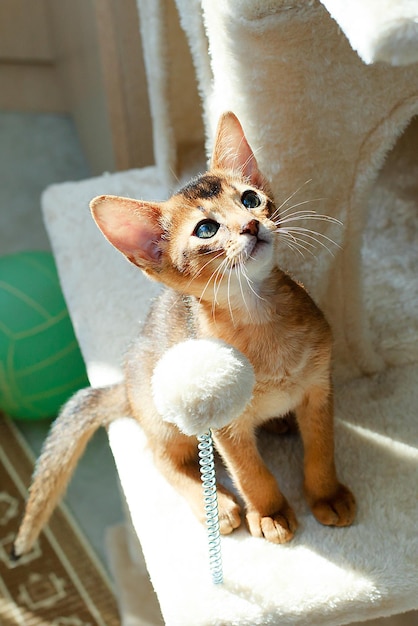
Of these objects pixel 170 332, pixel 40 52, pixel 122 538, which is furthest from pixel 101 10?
pixel 122 538

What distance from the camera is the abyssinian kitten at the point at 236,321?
0.79 metres

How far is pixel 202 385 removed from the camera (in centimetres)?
65

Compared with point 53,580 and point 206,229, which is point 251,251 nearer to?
point 206,229

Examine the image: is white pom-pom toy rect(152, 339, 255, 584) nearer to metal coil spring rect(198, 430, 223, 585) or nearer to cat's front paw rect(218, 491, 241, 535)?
metal coil spring rect(198, 430, 223, 585)

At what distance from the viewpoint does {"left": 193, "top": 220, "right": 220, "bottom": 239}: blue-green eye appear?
0.80m

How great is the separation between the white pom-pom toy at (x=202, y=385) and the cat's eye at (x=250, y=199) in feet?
0.67

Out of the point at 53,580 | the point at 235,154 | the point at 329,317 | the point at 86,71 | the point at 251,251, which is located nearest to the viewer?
the point at 251,251

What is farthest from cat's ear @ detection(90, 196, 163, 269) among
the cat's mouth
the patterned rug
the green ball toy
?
the patterned rug

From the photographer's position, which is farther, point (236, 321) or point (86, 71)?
point (86, 71)

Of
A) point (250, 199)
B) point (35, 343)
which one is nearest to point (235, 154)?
point (250, 199)

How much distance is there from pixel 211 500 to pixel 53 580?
33.2 inches

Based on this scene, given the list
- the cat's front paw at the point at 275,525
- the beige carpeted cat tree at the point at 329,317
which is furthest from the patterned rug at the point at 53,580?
the cat's front paw at the point at 275,525

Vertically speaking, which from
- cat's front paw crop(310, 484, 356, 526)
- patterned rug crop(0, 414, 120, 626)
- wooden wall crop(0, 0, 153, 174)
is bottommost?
patterned rug crop(0, 414, 120, 626)

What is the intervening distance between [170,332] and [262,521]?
0.83 ft
